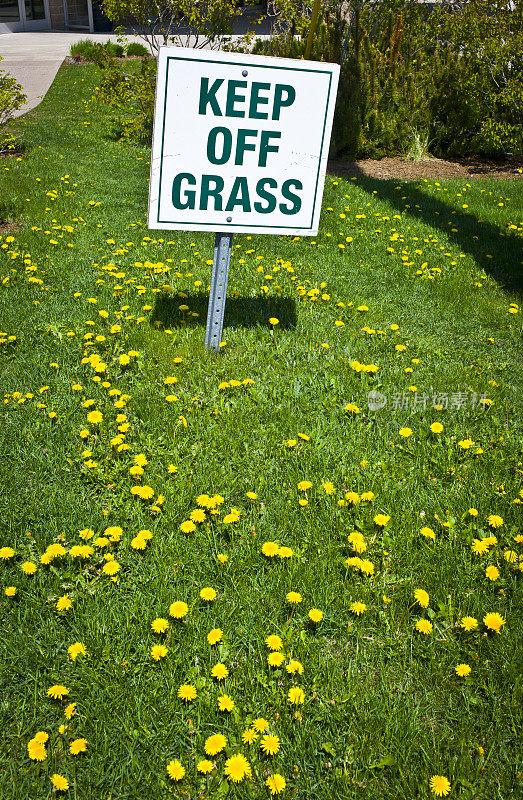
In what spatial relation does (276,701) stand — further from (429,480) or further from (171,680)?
(429,480)

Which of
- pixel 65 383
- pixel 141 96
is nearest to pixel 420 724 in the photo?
pixel 65 383

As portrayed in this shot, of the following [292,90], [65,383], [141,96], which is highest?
[292,90]

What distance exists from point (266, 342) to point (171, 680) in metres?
2.35

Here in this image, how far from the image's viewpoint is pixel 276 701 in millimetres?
1777

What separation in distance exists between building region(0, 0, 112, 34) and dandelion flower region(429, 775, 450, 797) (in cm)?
2999

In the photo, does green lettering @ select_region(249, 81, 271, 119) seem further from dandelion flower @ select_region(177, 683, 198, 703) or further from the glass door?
the glass door

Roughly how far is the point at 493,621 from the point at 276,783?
2.95 ft

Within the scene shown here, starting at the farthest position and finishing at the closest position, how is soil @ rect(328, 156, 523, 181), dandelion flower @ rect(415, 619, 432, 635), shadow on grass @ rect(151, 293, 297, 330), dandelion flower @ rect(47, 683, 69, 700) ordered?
1. soil @ rect(328, 156, 523, 181)
2. shadow on grass @ rect(151, 293, 297, 330)
3. dandelion flower @ rect(415, 619, 432, 635)
4. dandelion flower @ rect(47, 683, 69, 700)

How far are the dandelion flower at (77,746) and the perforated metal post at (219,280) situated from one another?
2.35 m

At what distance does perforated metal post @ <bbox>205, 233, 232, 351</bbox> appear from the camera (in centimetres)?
336

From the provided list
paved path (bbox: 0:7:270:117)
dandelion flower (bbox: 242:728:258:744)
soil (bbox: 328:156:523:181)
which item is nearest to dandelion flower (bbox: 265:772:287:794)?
dandelion flower (bbox: 242:728:258:744)

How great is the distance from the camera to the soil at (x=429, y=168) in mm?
8398

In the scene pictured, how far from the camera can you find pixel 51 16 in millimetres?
25594

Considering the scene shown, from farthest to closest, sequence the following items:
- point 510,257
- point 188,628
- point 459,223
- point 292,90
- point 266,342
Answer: point 459,223 < point 510,257 < point 266,342 < point 292,90 < point 188,628
